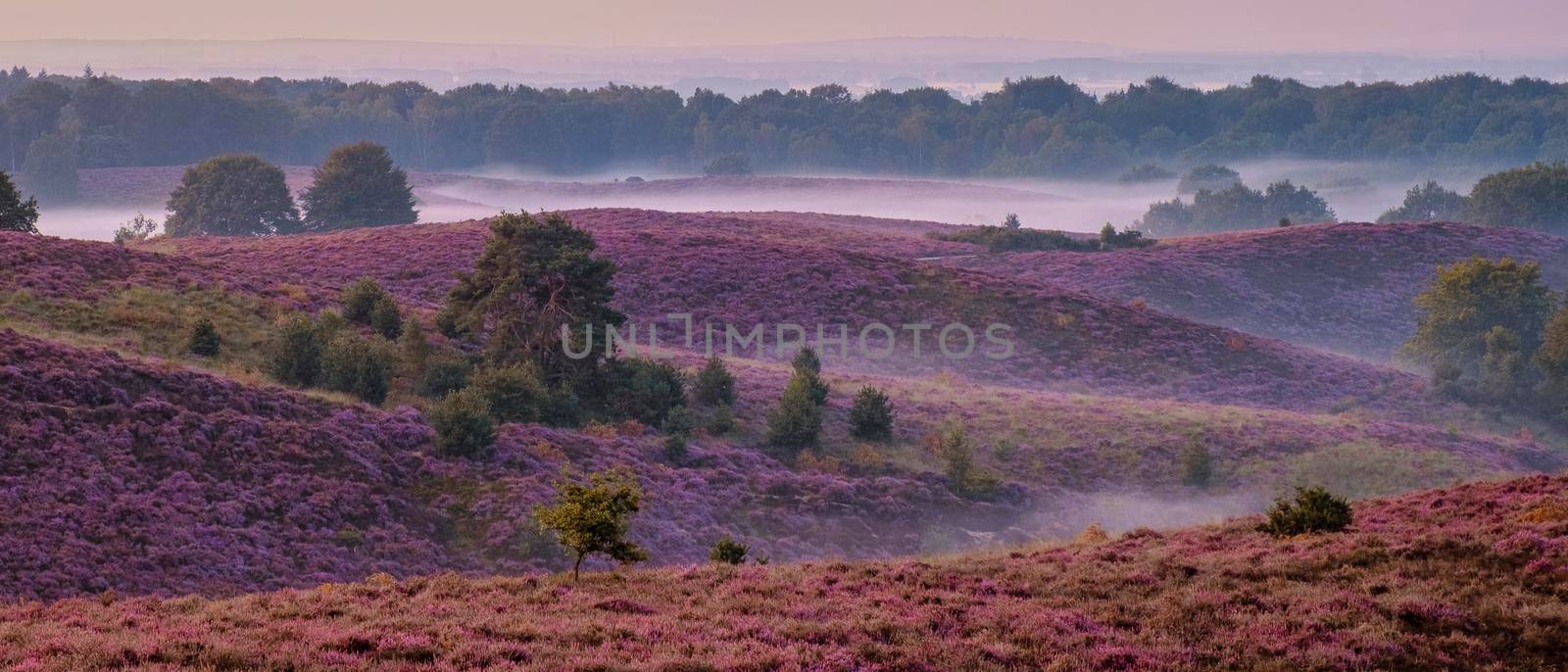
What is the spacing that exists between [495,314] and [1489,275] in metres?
57.3

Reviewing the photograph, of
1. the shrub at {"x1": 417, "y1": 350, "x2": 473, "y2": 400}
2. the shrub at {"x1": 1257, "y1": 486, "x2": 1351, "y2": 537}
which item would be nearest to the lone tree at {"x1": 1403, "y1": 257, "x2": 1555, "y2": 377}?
the shrub at {"x1": 1257, "y1": 486, "x2": 1351, "y2": 537}

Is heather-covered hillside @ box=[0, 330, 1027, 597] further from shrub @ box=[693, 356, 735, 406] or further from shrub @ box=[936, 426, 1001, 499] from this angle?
shrub @ box=[693, 356, 735, 406]

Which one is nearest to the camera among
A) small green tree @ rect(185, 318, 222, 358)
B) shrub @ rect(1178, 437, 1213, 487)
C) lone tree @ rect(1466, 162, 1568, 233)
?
small green tree @ rect(185, 318, 222, 358)

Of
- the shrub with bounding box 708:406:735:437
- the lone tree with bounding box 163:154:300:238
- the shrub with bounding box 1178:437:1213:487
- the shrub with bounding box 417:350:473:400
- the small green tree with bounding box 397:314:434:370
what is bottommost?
the shrub with bounding box 1178:437:1213:487

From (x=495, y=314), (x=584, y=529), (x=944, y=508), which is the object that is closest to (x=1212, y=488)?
(x=944, y=508)

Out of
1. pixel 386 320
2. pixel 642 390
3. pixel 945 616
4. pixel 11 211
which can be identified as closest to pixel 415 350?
pixel 386 320

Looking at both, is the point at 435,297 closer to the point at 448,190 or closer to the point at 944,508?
the point at 944,508

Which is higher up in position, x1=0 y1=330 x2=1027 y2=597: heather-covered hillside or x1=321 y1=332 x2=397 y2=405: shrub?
x1=321 y1=332 x2=397 y2=405: shrub

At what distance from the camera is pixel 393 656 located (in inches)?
570

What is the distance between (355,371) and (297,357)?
1807 mm

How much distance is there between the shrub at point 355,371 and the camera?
37688 millimetres

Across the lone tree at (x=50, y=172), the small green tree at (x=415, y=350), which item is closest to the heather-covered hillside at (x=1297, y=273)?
the small green tree at (x=415, y=350)

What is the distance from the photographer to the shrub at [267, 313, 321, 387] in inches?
1491

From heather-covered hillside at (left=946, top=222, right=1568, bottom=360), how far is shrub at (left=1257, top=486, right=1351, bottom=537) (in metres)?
53.0
